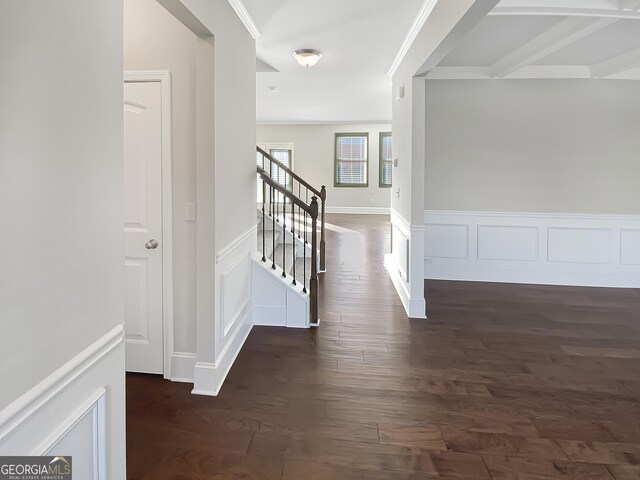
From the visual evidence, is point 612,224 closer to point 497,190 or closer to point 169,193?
point 497,190

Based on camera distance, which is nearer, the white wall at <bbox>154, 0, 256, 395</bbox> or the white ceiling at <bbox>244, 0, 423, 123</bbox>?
the white wall at <bbox>154, 0, 256, 395</bbox>

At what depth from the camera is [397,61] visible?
4.33m

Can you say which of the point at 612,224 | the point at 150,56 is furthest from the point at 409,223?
the point at 612,224

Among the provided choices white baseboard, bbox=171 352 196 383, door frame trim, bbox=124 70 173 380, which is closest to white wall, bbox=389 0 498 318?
door frame trim, bbox=124 70 173 380

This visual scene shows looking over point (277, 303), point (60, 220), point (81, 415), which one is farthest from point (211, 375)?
point (60, 220)

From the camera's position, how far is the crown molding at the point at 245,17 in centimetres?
275

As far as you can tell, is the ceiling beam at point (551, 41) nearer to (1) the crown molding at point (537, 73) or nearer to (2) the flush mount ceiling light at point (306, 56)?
(1) the crown molding at point (537, 73)

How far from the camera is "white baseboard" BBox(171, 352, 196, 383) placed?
2.56 metres

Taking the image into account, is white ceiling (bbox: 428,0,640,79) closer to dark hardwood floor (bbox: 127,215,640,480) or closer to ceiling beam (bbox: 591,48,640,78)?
ceiling beam (bbox: 591,48,640,78)

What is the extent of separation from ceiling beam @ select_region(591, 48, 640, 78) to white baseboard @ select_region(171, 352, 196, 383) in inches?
206

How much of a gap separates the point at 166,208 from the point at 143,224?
0.66 feet

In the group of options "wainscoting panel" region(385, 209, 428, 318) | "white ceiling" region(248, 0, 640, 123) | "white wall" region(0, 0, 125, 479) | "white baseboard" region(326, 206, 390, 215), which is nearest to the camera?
"white wall" region(0, 0, 125, 479)

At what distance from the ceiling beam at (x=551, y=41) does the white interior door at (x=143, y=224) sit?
3.45 m

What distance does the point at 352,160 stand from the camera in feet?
39.7
